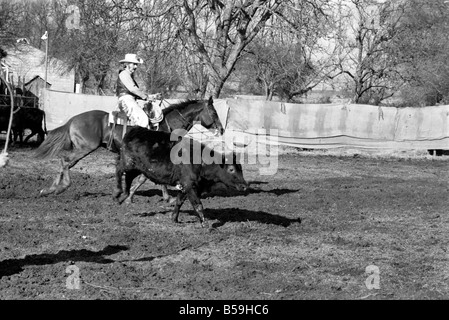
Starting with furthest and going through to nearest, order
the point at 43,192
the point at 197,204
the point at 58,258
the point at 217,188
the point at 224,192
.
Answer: the point at 224,192
the point at 43,192
the point at 217,188
the point at 197,204
the point at 58,258

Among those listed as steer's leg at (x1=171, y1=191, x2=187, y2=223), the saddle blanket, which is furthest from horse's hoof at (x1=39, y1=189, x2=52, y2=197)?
steer's leg at (x1=171, y1=191, x2=187, y2=223)

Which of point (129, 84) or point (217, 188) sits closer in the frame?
point (217, 188)

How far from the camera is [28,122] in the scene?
80.6ft

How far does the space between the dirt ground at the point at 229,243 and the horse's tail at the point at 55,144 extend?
0.78m

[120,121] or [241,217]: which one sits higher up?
[120,121]

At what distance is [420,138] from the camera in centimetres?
2678

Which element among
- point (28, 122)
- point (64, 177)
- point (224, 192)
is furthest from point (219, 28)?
point (64, 177)

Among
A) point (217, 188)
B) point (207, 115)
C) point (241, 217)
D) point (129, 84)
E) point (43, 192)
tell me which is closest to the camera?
point (217, 188)

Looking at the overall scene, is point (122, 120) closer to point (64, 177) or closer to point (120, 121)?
point (120, 121)

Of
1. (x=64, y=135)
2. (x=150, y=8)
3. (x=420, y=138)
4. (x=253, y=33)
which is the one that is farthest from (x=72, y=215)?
(x=420, y=138)

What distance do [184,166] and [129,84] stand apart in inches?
Result: 115

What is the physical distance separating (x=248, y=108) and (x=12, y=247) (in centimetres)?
1796

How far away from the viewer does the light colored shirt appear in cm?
1241

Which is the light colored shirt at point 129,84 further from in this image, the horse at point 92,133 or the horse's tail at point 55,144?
the horse's tail at point 55,144
